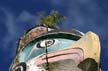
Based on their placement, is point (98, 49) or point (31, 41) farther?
point (31, 41)

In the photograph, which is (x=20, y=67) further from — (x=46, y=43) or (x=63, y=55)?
(x=63, y=55)

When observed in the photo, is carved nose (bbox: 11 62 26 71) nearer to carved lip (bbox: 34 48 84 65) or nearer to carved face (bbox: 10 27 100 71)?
carved face (bbox: 10 27 100 71)

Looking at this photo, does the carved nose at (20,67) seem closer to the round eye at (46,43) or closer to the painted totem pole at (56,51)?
the painted totem pole at (56,51)

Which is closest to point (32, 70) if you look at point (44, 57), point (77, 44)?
point (44, 57)

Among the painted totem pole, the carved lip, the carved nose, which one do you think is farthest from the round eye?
the carved nose

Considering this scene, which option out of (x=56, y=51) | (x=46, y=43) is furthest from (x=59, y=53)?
(x=46, y=43)

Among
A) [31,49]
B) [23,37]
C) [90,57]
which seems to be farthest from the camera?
[23,37]

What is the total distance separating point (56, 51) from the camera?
1193 cm

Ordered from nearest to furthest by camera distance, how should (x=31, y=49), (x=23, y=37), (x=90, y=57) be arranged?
(x=90, y=57) → (x=31, y=49) → (x=23, y=37)

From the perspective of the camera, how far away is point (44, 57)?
11.8 m

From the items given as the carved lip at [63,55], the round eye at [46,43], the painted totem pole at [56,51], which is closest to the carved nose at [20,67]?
the painted totem pole at [56,51]

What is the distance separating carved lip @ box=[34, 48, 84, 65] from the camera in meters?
11.6

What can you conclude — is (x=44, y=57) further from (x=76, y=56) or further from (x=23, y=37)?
(x=23, y=37)

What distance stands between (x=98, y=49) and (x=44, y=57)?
1.26 m
